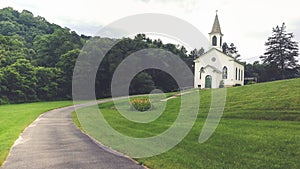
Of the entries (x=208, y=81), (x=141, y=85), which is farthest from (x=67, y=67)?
(x=208, y=81)

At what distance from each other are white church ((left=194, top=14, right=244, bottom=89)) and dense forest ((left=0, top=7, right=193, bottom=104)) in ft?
53.1

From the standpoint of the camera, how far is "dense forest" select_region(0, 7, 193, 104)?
172 feet

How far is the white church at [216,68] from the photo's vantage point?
47438 mm

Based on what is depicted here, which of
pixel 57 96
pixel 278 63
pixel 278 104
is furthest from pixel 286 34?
pixel 278 104

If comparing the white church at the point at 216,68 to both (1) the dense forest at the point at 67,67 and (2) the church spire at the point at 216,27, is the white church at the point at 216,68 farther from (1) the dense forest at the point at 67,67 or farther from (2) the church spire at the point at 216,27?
(1) the dense forest at the point at 67,67

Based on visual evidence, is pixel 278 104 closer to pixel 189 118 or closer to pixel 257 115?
pixel 257 115

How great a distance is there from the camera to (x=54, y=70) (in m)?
60.2

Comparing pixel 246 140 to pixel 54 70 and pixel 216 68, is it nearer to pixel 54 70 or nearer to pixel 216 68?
pixel 216 68

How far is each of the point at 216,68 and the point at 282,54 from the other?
19.3 m

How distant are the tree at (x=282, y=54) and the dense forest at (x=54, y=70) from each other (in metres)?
20.4

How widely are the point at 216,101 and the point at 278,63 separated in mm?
41387

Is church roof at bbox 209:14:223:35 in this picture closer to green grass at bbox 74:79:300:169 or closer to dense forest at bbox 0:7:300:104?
dense forest at bbox 0:7:300:104

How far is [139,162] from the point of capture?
9.59 m

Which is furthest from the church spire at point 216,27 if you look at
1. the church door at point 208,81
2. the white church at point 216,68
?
the church door at point 208,81
